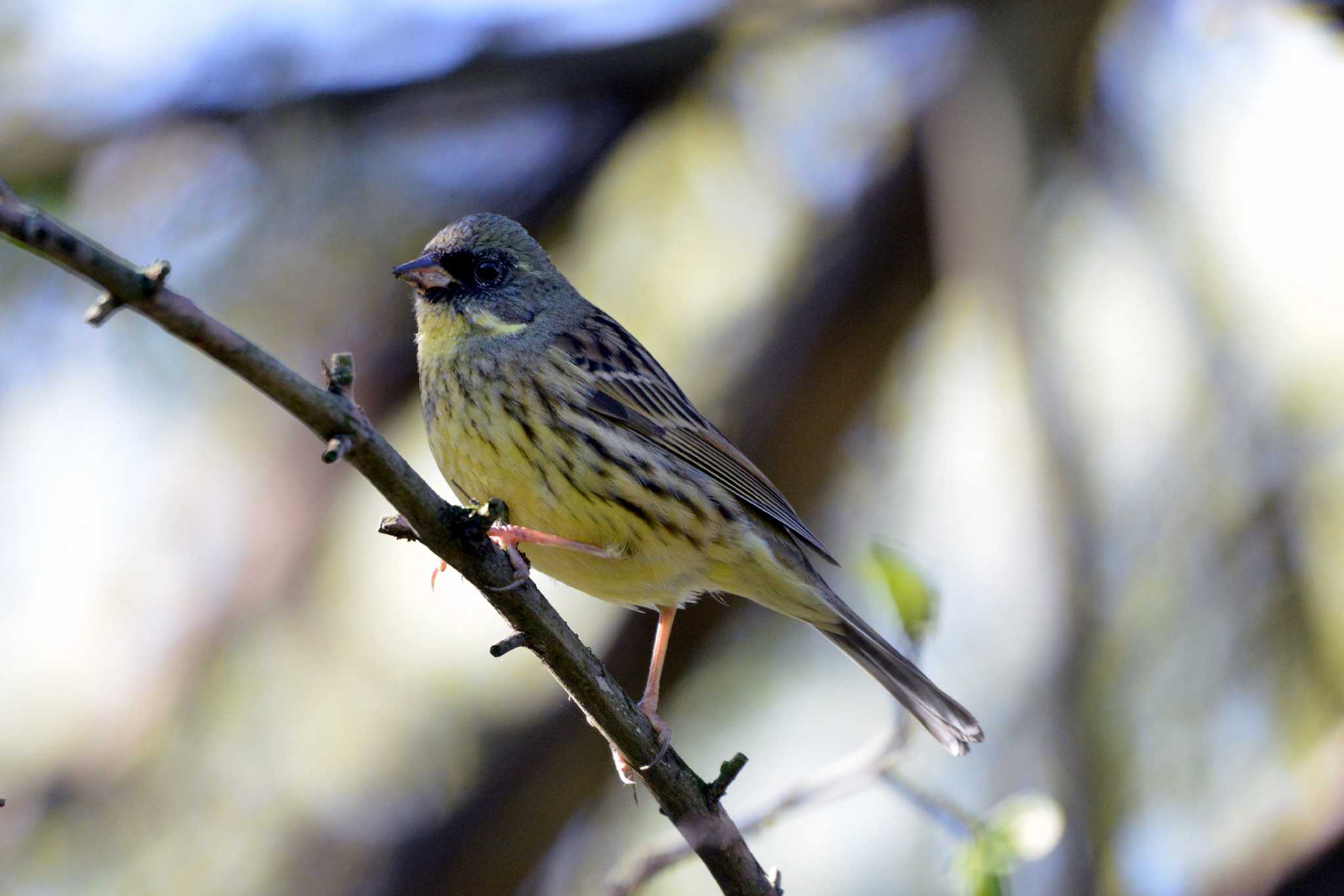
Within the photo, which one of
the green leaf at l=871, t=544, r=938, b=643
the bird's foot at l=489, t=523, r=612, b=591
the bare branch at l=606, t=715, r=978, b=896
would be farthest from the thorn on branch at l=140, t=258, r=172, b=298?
the green leaf at l=871, t=544, r=938, b=643

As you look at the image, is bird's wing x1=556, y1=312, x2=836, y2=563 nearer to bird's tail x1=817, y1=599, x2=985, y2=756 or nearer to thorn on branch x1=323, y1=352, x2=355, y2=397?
bird's tail x1=817, y1=599, x2=985, y2=756

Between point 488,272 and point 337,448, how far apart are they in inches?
116

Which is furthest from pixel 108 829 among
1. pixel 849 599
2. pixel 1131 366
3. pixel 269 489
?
pixel 1131 366

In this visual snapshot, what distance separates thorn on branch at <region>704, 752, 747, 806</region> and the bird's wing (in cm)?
171

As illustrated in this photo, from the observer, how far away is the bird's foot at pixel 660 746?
3494 mm

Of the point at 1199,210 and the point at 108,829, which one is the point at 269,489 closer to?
the point at 108,829

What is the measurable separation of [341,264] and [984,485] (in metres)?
3.96

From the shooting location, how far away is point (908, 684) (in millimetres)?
5363

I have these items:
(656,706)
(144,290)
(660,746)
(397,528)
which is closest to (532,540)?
(656,706)

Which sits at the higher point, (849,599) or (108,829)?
(108,829)

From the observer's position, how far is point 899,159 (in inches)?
306

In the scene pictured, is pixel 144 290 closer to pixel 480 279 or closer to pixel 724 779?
pixel 724 779

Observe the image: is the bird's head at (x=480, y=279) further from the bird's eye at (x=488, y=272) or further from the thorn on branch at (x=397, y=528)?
the thorn on branch at (x=397, y=528)

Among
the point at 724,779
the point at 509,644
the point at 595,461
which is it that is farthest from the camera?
the point at 595,461
